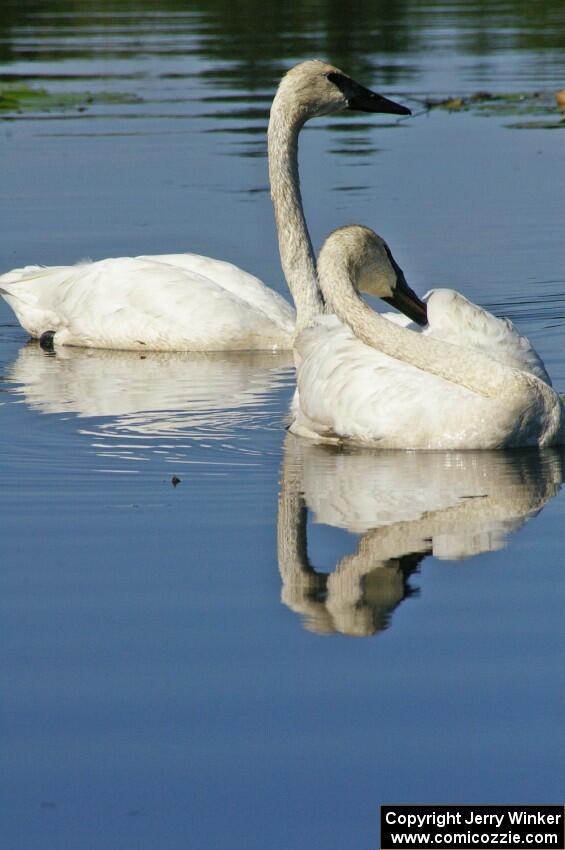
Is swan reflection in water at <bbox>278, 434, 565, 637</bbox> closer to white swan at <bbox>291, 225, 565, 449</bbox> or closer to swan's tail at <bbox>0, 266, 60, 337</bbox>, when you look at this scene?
white swan at <bbox>291, 225, 565, 449</bbox>

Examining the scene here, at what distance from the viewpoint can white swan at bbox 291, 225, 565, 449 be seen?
26.5 ft

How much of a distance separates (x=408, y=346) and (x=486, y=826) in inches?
175

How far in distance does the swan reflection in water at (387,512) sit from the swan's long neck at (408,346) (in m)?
0.34

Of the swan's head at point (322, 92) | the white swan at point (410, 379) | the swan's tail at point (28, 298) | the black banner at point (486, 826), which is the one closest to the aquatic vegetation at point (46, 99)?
the swan's tail at point (28, 298)

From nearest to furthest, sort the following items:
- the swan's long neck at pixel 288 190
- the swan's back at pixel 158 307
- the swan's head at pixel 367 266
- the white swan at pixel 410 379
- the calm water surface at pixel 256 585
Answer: the calm water surface at pixel 256 585 → the white swan at pixel 410 379 → the swan's head at pixel 367 266 → the swan's long neck at pixel 288 190 → the swan's back at pixel 158 307

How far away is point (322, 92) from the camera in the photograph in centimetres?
1137

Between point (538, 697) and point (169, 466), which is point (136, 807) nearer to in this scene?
point (538, 697)

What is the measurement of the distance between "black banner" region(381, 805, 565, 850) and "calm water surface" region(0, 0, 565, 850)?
50mm

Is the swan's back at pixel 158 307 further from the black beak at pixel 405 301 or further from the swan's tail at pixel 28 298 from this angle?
the black beak at pixel 405 301

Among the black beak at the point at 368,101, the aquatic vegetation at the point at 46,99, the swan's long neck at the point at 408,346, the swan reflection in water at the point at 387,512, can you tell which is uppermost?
the black beak at the point at 368,101

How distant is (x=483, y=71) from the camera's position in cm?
2630

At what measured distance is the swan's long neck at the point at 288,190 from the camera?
36.9 ft

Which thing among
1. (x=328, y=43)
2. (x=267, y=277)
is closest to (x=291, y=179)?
(x=267, y=277)

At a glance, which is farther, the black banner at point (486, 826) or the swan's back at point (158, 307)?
the swan's back at point (158, 307)
